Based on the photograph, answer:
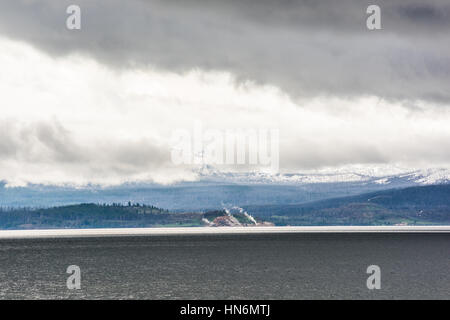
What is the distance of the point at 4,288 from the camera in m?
124

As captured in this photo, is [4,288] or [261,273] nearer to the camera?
[4,288]

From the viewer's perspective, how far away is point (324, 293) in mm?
113875

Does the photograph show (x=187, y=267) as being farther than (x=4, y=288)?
Yes
